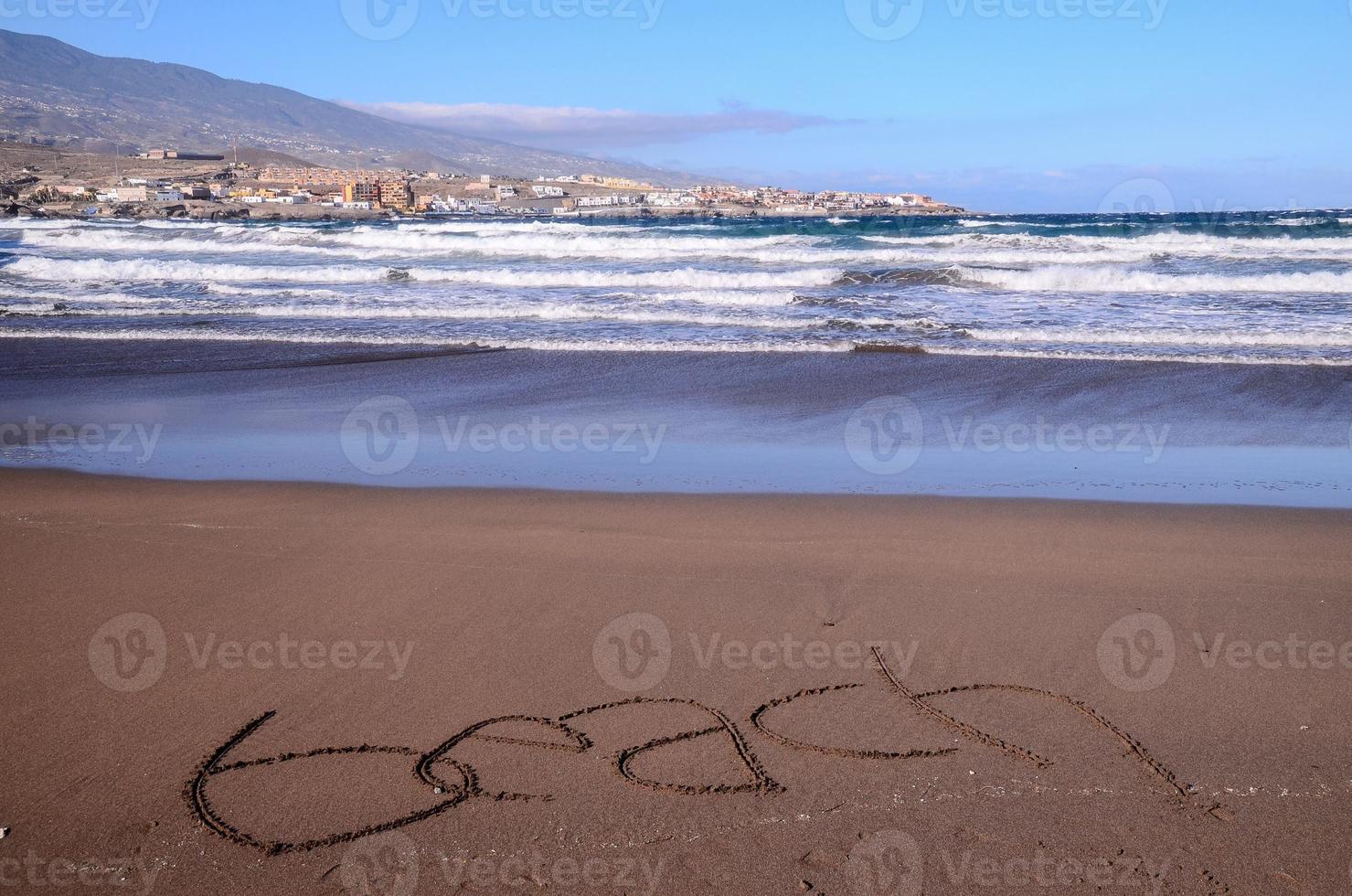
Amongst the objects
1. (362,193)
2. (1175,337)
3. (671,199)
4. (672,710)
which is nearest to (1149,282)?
(1175,337)

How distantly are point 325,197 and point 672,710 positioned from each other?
82.6 meters

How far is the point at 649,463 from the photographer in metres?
7.57

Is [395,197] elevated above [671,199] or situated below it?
below

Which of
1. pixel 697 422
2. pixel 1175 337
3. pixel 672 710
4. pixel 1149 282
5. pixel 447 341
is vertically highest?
pixel 1149 282

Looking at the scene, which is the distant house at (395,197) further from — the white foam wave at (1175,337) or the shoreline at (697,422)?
the white foam wave at (1175,337)

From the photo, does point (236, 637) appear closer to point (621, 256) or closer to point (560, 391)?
point (560, 391)

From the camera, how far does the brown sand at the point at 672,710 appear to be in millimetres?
2879

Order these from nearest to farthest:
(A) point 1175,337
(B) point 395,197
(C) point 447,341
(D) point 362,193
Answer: (A) point 1175,337 < (C) point 447,341 < (B) point 395,197 < (D) point 362,193

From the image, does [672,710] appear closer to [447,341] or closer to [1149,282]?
[447,341]

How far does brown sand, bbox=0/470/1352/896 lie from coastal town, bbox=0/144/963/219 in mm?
64618

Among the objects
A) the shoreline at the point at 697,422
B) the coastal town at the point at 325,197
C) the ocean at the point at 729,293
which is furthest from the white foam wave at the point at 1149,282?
the coastal town at the point at 325,197

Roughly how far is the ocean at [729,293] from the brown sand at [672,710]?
8.56 m

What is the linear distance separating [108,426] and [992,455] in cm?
817

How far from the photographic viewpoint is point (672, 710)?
3678 millimetres
